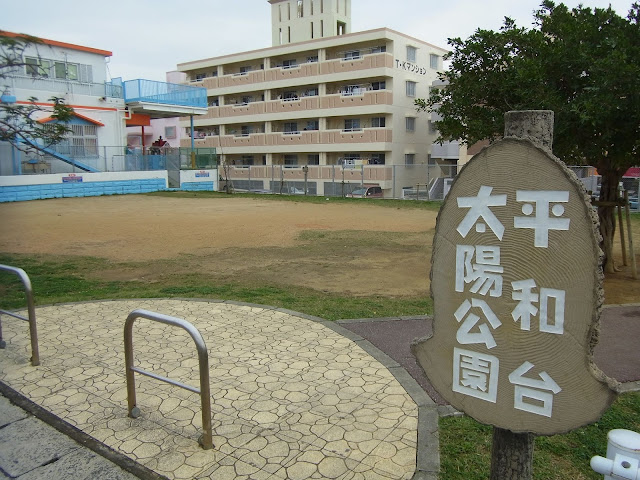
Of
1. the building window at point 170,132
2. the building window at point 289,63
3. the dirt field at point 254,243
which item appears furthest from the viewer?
the building window at point 170,132

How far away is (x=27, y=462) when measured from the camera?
331 cm

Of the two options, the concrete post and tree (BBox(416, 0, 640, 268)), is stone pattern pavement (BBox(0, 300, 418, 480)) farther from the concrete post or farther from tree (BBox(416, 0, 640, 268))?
tree (BBox(416, 0, 640, 268))

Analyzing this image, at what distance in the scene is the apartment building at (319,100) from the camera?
30.7m

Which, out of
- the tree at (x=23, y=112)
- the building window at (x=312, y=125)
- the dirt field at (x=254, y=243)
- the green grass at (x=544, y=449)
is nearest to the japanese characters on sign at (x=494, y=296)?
the green grass at (x=544, y=449)

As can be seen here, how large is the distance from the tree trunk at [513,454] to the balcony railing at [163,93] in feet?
94.0

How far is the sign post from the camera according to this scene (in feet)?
6.39

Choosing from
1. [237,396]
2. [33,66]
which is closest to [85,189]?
[237,396]

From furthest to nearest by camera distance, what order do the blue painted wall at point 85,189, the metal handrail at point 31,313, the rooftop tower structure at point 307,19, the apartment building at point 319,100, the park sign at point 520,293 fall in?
the rooftop tower structure at point 307,19 < the apartment building at point 319,100 < the blue painted wall at point 85,189 < the metal handrail at point 31,313 < the park sign at point 520,293

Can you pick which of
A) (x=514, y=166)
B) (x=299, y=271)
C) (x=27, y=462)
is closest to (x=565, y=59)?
(x=299, y=271)

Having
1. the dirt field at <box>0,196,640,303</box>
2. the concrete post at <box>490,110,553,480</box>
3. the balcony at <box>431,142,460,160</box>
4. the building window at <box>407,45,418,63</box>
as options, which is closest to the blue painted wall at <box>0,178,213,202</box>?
the dirt field at <box>0,196,640,303</box>

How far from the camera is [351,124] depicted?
1291 inches

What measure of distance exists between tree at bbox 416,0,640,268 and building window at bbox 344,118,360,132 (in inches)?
941

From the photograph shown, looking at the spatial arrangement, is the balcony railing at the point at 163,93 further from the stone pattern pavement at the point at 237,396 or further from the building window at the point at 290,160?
the stone pattern pavement at the point at 237,396

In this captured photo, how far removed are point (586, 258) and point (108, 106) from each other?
2865cm
